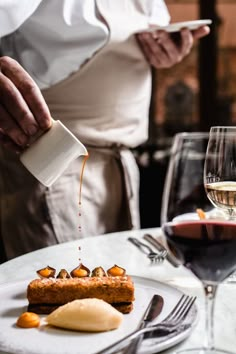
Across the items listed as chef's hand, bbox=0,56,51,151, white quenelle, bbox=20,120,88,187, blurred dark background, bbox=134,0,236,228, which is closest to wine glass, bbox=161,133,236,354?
white quenelle, bbox=20,120,88,187

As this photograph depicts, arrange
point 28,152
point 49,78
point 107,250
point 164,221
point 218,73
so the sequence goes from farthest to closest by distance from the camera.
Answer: point 218,73
point 49,78
point 107,250
point 28,152
point 164,221

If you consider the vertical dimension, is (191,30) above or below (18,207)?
above

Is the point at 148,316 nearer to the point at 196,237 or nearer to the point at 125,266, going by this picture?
the point at 196,237

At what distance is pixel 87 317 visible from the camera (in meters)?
0.75

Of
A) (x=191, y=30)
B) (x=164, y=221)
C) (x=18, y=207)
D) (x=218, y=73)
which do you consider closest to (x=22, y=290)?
(x=164, y=221)

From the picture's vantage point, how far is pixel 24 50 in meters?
1.78

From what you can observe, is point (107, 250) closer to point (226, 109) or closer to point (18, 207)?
point (18, 207)

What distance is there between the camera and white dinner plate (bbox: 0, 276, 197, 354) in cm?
70

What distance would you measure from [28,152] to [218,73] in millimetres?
4227

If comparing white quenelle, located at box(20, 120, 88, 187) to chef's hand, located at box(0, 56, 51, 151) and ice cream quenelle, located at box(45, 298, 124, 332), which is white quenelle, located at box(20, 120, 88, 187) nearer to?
chef's hand, located at box(0, 56, 51, 151)

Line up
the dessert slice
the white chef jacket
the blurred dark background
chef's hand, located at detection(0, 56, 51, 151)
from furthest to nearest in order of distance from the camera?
the blurred dark background
the white chef jacket
chef's hand, located at detection(0, 56, 51, 151)
the dessert slice

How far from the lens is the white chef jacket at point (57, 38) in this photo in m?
1.71

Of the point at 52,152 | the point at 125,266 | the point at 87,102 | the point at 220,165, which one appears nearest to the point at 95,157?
the point at 87,102

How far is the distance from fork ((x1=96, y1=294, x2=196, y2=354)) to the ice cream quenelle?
0.04m
